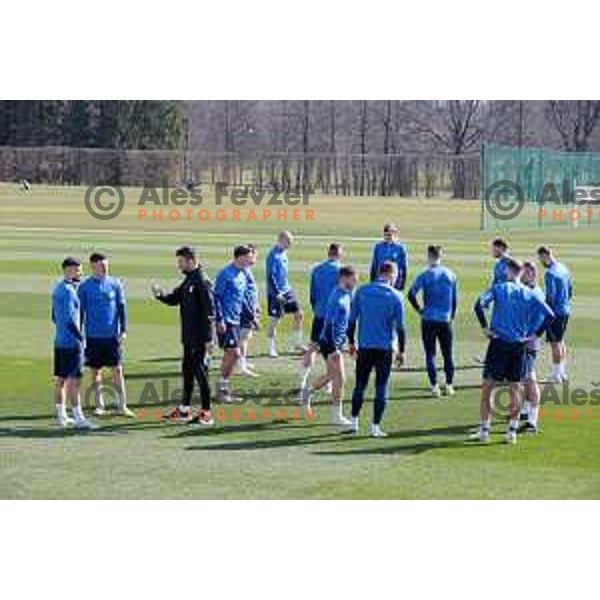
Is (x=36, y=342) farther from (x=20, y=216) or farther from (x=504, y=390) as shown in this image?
(x=20, y=216)

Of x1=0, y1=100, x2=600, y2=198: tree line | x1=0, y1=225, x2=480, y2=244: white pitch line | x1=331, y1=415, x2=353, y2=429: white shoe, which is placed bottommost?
x1=331, y1=415, x2=353, y2=429: white shoe

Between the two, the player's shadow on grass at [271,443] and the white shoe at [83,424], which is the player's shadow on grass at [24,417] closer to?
the white shoe at [83,424]

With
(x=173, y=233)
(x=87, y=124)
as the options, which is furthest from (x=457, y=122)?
(x=173, y=233)

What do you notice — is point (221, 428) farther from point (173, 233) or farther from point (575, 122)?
point (575, 122)

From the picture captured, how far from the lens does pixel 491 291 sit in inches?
543

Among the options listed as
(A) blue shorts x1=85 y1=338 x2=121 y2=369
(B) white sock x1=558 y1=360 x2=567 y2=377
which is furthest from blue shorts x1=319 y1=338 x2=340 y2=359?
(B) white sock x1=558 y1=360 x2=567 y2=377

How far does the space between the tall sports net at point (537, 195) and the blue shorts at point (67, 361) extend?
4692cm

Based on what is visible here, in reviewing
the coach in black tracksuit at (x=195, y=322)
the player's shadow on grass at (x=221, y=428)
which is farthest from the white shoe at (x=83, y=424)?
the coach in black tracksuit at (x=195, y=322)

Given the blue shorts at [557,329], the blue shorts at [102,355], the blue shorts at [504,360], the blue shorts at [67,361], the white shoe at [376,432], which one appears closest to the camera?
the blue shorts at [504,360]

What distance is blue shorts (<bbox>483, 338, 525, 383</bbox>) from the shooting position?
13328 millimetres

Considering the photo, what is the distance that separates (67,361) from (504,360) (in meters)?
4.62

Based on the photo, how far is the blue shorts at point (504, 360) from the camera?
13328 mm

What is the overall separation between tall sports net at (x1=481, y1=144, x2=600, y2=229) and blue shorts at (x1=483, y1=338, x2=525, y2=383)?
46.6m

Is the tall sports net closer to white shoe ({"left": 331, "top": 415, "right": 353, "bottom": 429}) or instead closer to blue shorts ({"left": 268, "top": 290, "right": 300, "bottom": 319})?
blue shorts ({"left": 268, "top": 290, "right": 300, "bottom": 319})
